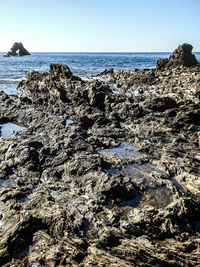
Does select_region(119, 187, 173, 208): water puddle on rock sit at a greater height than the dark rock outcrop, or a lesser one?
lesser

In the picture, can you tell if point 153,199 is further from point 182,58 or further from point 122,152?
point 182,58

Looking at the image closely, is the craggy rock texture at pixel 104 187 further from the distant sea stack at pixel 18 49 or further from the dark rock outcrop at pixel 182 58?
the distant sea stack at pixel 18 49

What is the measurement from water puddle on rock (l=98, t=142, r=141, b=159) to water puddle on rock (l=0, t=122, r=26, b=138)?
7.97m

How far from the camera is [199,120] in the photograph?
17.5 metres

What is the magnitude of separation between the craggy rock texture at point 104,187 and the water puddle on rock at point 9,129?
80 cm

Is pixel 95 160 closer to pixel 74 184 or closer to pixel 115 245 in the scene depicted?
pixel 74 184

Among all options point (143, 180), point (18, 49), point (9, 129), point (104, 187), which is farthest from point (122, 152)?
point (18, 49)

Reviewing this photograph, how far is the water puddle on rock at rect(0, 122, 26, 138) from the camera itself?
17.5 m

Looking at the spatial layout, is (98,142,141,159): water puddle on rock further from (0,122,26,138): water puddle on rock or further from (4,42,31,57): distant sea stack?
(4,42,31,57): distant sea stack

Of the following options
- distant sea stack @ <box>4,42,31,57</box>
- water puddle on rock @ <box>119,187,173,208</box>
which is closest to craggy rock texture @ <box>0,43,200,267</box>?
water puddle on rock @ <box>119,187,173,208</box>

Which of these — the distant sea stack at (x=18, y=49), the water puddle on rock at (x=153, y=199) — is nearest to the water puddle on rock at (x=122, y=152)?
the water puddle on rock at (x=153, y=199)

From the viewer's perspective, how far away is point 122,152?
1423cm

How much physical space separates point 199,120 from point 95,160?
10451 millimetres

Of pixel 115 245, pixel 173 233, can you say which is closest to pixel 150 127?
pixel 173 233
